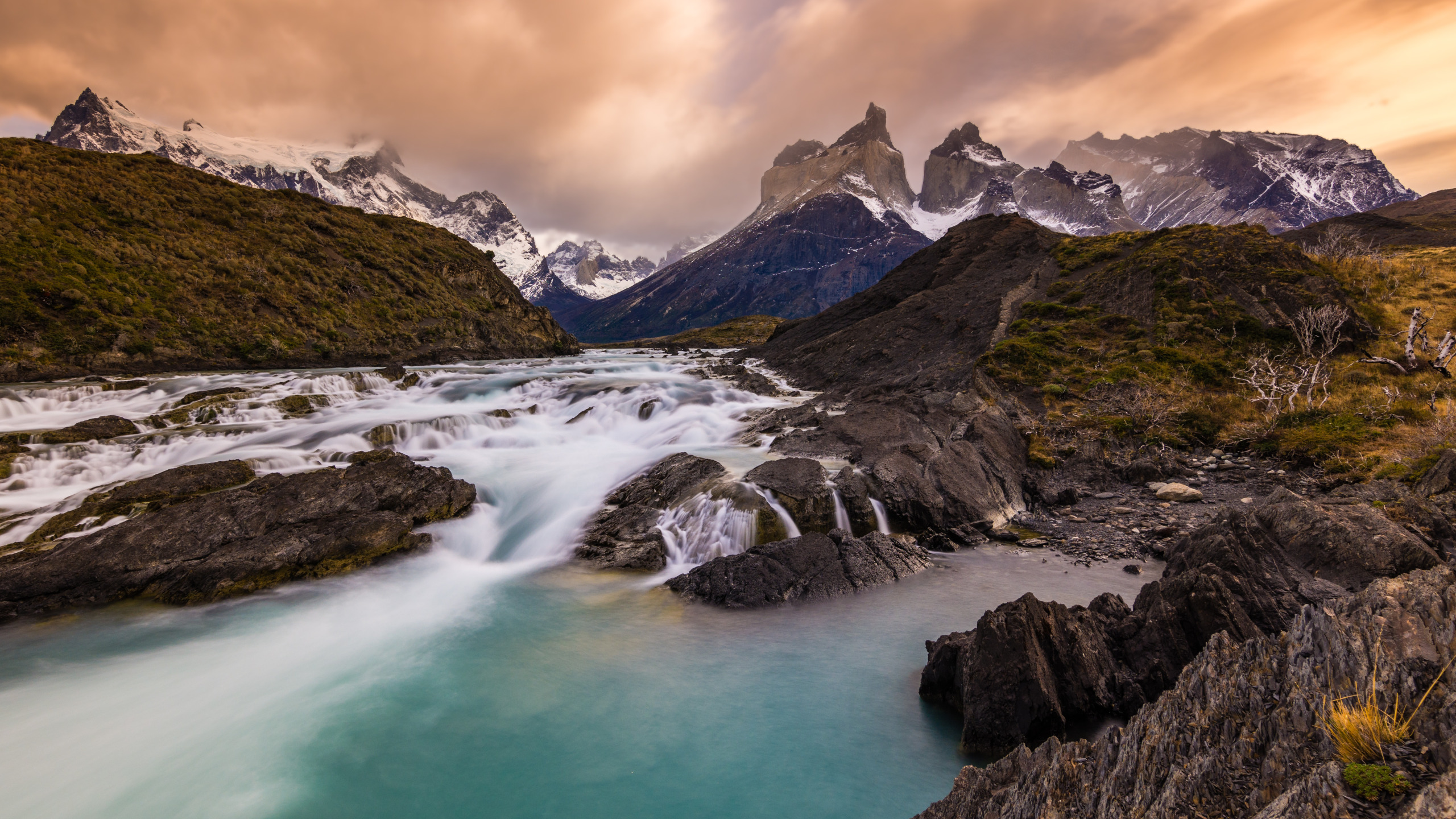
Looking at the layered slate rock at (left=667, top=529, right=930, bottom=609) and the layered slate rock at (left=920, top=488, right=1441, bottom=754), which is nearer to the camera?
the layered slate rock at (left=920, top=488, right=1441, bottom=754)

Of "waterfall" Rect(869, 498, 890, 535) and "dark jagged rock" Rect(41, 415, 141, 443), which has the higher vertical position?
"dark jagged rock" Rect(41, 415, 141, 443)

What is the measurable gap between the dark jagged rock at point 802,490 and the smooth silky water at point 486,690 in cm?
182

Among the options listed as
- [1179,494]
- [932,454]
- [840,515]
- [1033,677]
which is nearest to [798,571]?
[840,515]

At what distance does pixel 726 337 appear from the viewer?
138250mm

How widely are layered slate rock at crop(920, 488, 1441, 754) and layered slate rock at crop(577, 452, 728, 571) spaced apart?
24.8 feet

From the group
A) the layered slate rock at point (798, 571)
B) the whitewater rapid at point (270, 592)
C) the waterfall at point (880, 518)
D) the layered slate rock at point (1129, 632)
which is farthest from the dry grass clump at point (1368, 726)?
the waterfall at point (880, 518)

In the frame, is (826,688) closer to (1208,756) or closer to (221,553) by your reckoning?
(1208,756)

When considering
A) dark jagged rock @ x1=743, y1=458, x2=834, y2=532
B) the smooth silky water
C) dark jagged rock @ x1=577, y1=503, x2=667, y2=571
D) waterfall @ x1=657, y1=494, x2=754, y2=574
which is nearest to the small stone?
the smooth silky water

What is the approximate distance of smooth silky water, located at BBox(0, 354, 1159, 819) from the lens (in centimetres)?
708

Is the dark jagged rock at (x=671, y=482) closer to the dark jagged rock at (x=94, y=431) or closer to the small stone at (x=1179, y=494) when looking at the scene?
the small stone at (x=1179, y=494)

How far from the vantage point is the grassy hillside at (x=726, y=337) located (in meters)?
130

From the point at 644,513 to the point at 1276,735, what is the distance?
1339 cm

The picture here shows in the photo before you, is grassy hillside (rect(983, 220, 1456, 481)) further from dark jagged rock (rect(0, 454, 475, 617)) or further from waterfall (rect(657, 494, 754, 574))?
dark jagged rock (rect(0, 454, 475, 617))

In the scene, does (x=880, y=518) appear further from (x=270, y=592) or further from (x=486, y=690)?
(x=270, y=592)
